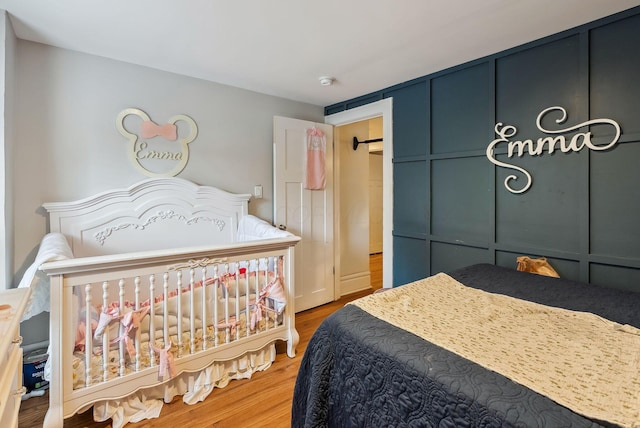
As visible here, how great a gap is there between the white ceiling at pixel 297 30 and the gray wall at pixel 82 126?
11 cm

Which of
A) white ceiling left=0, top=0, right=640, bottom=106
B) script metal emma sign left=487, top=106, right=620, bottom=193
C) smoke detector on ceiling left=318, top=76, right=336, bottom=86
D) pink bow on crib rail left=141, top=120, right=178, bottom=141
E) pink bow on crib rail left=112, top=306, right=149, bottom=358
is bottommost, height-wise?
pink bow on crib rail left=112, top=306, right=149, bottom=358

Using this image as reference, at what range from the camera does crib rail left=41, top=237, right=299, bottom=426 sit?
145cm

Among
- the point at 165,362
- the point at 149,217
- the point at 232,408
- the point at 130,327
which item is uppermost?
the point at 149,217

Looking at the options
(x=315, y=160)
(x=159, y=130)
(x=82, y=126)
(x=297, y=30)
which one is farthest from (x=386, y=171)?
(x=82, y=126)

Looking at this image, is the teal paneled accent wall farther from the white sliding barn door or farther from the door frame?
the white sliding barn door

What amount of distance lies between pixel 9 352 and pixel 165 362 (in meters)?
0.85

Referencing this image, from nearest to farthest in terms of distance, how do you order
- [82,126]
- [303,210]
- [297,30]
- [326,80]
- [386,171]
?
[297,30], [82,126], [326,80], [386,171], [303,210]

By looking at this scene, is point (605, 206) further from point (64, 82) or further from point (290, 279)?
point (64, 82)

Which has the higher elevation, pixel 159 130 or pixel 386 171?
pixel 159 130

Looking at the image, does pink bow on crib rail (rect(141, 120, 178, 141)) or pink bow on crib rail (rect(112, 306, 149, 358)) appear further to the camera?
pink bow on crib rail (rect(141, 120, 178, 141))

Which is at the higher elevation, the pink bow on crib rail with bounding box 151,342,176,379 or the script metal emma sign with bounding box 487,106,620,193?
the script metal emma sign with bounding box 487,106,620,193

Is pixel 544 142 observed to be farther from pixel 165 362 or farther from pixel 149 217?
pixel 149 217

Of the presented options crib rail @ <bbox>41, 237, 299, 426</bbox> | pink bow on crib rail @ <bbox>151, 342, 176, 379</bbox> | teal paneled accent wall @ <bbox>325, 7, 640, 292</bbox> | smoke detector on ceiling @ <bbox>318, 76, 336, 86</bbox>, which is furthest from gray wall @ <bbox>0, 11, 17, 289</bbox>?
teal paneled accent wall @ <bbox>325, 7, 640, 292</bbox>

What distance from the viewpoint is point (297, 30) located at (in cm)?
180
